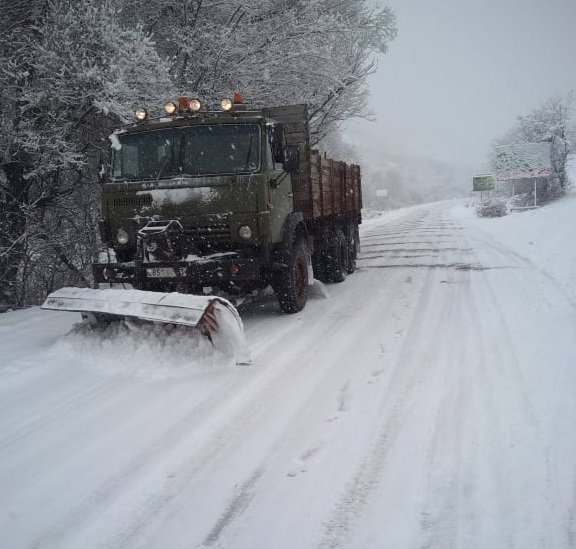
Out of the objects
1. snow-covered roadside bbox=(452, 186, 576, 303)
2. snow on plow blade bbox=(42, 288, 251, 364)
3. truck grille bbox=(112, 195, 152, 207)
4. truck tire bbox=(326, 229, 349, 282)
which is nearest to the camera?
snow on plow blade bbox=(42, 288, 251, 364)

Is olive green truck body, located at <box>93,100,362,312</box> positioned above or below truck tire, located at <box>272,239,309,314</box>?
above

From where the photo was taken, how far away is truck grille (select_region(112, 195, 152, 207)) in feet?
19.4

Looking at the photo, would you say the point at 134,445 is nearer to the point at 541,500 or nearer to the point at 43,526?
the point at 43,526

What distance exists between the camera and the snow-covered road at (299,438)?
2301 millimetres

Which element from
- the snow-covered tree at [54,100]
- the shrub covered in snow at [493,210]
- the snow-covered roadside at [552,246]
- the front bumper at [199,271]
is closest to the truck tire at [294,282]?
the front bumper at [199,271]

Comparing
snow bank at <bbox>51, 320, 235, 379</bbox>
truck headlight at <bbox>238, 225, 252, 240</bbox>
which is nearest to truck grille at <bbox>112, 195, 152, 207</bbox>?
truck headlight at <bbox>238, 225, 252, 240</bbox>

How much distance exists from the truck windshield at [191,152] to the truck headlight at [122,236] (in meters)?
0.71

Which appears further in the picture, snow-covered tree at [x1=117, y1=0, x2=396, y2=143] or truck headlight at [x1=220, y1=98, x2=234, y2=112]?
snow-covered tree at [x1=117, y1=0, x2=396, y2=143]

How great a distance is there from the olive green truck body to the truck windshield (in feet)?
0.04

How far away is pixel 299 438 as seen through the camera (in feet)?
10.3

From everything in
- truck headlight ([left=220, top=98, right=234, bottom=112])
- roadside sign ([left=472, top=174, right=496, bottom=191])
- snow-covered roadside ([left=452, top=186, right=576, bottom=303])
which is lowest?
snow-covered roadside ([left=452, top=186, right=576, bottom=303])

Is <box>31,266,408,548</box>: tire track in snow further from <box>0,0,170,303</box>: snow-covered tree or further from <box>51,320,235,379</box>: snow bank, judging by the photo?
<box>0,0,170,303</box>: snow-covered tree

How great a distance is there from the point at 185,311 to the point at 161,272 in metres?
1.44

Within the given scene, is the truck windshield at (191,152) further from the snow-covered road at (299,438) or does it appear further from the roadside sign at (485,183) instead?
the roadside sign at (485,183)
